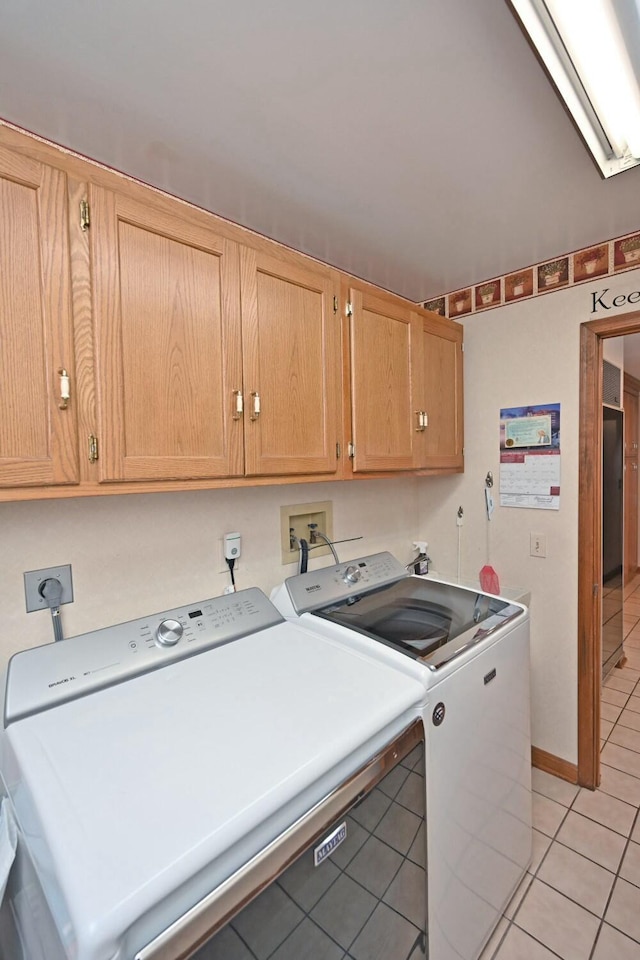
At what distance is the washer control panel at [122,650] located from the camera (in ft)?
3.27

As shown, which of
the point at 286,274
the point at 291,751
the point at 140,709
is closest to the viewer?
the point at 291,751

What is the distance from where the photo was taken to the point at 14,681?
3.28 feet

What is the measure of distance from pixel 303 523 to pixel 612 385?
7.77ft

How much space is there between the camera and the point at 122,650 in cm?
114

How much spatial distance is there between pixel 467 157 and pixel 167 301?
961 millimetres

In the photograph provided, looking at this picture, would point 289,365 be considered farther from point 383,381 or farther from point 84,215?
point 84,215

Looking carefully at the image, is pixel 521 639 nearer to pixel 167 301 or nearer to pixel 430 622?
pixel 430 622

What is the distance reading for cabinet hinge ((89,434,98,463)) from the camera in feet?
3.24

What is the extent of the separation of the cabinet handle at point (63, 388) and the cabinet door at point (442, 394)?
141 centimetres

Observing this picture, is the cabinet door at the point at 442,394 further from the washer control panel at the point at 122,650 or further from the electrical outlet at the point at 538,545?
the washer control panel at the point at 122,650

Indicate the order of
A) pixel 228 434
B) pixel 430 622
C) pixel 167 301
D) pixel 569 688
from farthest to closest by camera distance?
pixel 569 688 → pixel 430 622 → pixel 228 434 → pixel 167 301

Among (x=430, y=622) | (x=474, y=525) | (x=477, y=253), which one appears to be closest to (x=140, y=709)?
(x=430, y=622)

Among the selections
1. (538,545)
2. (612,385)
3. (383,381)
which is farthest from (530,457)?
(612,385)

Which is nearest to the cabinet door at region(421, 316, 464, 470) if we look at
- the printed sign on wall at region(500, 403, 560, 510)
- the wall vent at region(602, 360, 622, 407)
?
the printed sign on wall at region(500, 403, 560, 510)
